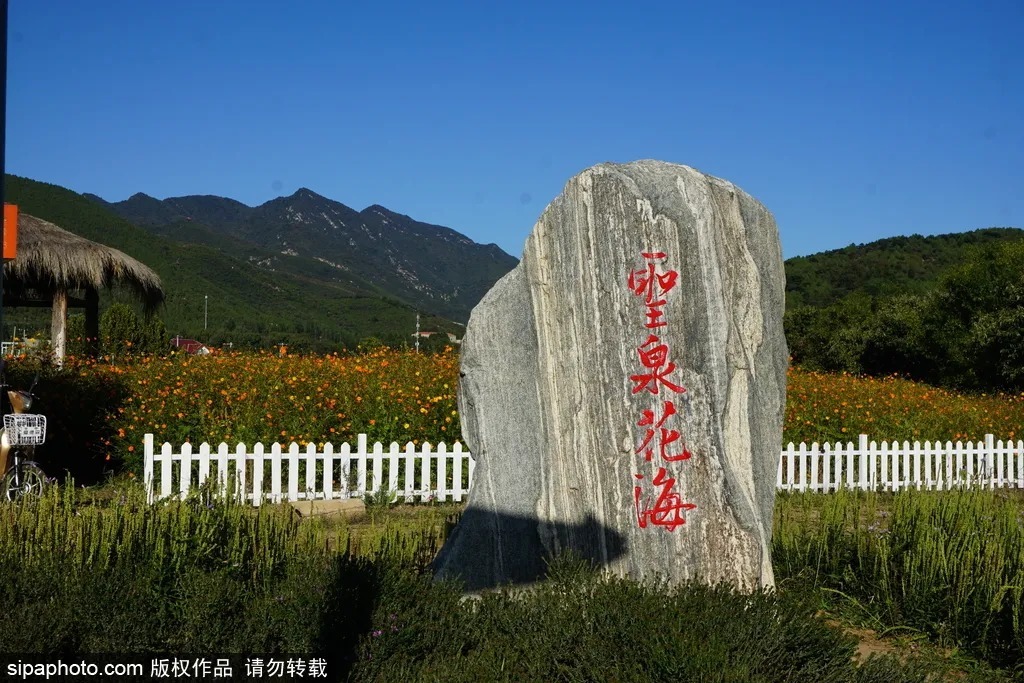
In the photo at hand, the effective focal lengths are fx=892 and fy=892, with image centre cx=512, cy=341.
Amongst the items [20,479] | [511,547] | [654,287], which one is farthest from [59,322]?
[654,287]

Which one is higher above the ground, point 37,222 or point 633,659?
point 37,222

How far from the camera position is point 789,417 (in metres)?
12.4

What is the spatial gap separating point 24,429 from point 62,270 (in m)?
8.02

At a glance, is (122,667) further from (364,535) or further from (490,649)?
(364,535)

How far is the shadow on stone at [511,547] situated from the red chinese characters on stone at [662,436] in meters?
0.45

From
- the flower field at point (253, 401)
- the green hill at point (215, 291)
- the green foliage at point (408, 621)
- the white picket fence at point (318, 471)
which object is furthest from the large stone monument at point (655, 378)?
the green hill at point (215, 291)

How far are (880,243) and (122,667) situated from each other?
57301 millimetres

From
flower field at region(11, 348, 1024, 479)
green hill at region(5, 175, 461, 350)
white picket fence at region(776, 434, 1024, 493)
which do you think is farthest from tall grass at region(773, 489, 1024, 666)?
green hill at region(5, 175, 461, 350)

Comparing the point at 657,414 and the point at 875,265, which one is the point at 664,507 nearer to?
the point at 657,414

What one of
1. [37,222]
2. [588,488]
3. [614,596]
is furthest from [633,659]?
[37,222]

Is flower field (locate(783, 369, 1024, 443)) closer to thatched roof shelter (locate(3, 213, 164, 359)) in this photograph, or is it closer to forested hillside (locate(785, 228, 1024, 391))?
forested hillside (locate(785, 228, 1024, 391))

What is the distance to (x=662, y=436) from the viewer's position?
13.8 ft

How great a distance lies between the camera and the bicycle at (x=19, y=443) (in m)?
7.08

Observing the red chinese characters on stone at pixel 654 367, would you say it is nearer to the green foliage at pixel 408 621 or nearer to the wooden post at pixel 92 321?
the green foliage at pixel 408 621
